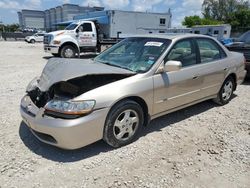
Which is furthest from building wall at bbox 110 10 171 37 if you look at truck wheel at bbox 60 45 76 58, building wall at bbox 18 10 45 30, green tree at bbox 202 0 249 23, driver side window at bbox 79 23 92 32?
building wall at bbox 18 10 45 30

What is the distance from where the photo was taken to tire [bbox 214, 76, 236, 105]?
5.09 m

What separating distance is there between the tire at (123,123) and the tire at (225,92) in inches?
92.2

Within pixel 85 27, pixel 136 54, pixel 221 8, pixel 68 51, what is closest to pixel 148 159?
pixel 136 54

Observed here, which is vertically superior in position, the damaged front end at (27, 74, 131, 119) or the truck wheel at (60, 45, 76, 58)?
the truck wheel at (60, 45, 76, 58)

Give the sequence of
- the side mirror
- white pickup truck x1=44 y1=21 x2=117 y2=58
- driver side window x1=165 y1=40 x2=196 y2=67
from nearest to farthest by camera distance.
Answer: the side mirror, driver side window x1=165 y1=40 x2=196 y2=67, white pickup truck x1=44 y1=21 x2=117 y2=58

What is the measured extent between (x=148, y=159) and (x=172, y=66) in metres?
1.40

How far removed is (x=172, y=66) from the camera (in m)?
3.56

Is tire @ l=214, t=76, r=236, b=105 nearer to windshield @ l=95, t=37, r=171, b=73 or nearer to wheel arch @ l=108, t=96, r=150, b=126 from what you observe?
windshield @ l=95, t=37, r=171, b=73

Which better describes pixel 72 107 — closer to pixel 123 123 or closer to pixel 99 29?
pixel 123 123

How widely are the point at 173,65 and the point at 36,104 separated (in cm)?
205

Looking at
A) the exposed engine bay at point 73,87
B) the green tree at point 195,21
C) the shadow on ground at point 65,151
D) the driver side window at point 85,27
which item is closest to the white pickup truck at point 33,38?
the driver side window at point 85,27

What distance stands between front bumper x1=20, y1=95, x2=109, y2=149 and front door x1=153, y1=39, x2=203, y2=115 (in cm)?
105

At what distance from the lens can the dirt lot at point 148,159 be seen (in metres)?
2.77

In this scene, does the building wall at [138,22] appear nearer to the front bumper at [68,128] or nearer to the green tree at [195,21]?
the front bumper at [68,128]
